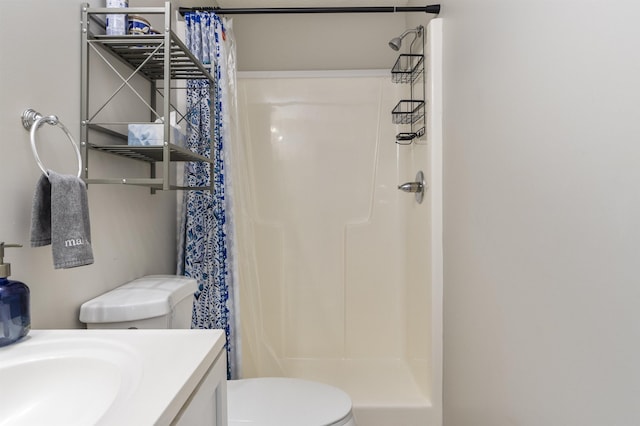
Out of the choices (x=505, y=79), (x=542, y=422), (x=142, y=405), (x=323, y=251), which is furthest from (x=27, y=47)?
(x=323, y=251)

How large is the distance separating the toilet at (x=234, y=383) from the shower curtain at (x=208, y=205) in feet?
0.86

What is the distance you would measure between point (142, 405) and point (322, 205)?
1.97 metres

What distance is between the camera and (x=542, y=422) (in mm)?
936

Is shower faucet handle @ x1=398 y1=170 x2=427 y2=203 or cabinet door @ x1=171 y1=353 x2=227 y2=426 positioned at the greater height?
shower faucet handle @ x1=398 y1=170 x2=427 y2=203

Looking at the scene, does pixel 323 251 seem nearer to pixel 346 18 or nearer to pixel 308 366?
pixel 308 366

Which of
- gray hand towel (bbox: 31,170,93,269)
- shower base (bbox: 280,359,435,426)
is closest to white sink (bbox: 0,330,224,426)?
gray hand towel (bbox: 31,170,93,269)

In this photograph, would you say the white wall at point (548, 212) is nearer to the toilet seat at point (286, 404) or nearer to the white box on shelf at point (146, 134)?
the toilet seat at point (286, 404)

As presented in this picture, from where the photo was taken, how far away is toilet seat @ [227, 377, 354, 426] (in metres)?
1.28

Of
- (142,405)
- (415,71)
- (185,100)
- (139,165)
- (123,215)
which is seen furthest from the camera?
(415,71)

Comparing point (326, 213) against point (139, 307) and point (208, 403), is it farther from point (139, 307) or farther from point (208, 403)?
point (208, 403)

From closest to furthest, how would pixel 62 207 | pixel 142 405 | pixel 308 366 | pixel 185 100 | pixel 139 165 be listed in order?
pixel 142 405
pixel 62 207
pixel 139 165
pixel 185 100
pixel 308 366

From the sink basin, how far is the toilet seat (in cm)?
66

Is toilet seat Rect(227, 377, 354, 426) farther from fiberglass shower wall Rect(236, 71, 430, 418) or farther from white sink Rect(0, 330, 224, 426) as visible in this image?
fiberglass shower wall Rect(236, 71, 430, 418)

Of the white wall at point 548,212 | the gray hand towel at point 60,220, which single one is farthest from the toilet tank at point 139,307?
the white wall at point 548,212
